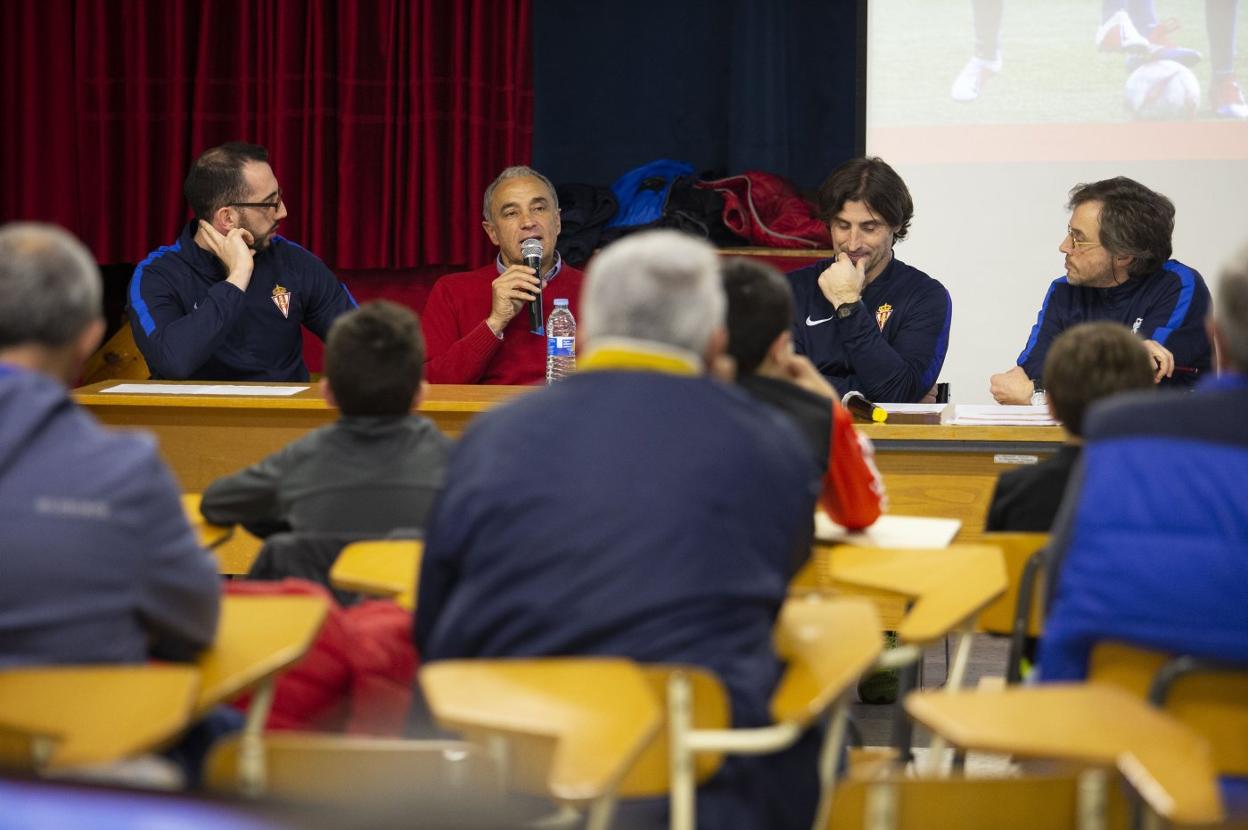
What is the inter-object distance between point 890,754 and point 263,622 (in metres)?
1.03

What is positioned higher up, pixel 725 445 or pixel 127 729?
pixel 725 445

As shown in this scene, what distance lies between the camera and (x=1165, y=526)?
5.26 ft

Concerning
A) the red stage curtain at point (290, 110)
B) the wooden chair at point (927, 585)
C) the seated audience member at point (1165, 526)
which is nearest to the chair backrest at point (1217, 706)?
the seated audience member at point (1165, 526)

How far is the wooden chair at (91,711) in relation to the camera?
4.44 feet

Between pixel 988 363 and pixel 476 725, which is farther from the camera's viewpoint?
pixel 988 363

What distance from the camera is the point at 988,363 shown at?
5.36 metres

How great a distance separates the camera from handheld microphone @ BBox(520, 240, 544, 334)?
4.05 meters

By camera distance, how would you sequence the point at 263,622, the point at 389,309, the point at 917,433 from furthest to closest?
the point at 917,433
the point at 389,309
the point at 263,622

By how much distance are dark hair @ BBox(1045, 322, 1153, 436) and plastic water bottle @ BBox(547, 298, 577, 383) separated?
67.8 inches

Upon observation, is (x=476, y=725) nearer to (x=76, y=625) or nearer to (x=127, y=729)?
(x=127, y=729)

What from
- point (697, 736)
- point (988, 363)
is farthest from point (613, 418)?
point (988, 363)

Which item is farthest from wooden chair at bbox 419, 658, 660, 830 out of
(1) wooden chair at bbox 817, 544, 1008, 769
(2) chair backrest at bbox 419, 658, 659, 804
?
(1) wooden chair at bbox 817, 544, 1008, 769

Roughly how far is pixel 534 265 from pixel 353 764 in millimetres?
2754

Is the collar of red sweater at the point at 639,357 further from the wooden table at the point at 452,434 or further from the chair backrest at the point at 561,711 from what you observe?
the wooden table at the point at 452,434
